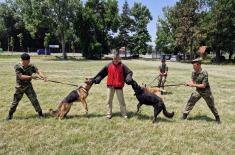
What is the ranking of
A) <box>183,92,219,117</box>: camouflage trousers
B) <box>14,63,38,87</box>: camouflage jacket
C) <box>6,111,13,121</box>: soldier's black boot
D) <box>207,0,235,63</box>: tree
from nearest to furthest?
1. <box>14,63,38,87</box>: camouflage jacket
2. <box>183,92,219,117</box>: camouflage trousers
3. <box>6,111,13,121</box>: soldier's black boot
4. <box>207,0,235,63</box>: tree

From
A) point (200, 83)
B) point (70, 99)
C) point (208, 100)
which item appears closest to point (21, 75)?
point (70, 99)

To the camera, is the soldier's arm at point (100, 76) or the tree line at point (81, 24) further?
the tree line at point (81, 24)

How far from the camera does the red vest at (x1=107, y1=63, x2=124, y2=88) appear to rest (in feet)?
33.7

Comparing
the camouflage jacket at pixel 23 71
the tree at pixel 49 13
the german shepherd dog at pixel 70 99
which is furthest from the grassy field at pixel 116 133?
Answer: the tree at pixel 49 13

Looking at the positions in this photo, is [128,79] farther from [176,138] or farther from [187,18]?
[187,18]

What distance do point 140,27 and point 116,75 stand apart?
8013cm

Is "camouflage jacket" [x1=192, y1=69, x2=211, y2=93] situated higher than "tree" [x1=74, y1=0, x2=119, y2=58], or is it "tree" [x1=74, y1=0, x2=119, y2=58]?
"tree" [x1=74, y1=0, x2=119, y2=58]

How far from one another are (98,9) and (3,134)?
6844 cm

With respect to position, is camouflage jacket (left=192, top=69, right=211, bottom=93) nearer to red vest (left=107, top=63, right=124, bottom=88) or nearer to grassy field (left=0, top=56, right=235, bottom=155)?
grassy field (left=0, top=56, right=235, bottom=155)

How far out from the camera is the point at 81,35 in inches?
2776

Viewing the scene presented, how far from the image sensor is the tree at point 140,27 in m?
87.4

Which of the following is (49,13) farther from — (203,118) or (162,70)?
(203,118)

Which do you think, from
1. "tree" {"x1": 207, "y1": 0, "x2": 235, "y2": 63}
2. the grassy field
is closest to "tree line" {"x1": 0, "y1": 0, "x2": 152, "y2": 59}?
"tree" {"x1": 207, "y1": 0, "x2": 235, "y2": 63}

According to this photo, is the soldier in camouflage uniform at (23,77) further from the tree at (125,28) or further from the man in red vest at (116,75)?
the tree at (125,28)
